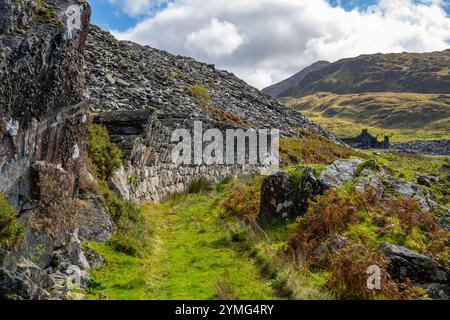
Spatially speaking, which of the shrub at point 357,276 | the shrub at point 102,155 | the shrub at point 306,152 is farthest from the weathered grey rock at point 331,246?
the shrub at point 306,152

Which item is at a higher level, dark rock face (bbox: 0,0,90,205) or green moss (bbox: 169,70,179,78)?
green moss (bbox: 169,70,179,78)

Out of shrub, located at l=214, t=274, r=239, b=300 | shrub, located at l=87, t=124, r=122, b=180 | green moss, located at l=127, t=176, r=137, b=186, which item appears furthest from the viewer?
green moss, located at l=127, t=176, r=137, b=186

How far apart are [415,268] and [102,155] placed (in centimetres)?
879

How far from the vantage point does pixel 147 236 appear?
37.6ft

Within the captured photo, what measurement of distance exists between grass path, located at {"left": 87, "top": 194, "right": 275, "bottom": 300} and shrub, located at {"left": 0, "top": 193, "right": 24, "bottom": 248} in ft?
5.11

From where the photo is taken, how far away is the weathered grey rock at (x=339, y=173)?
1218 centimetres

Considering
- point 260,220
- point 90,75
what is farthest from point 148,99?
point 260,220

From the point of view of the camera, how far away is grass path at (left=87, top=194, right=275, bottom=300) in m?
7.47

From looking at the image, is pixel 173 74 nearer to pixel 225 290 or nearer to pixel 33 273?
pixel 225 290

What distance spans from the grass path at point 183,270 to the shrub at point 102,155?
2105mm

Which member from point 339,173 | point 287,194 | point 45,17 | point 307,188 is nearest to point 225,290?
point 45,17

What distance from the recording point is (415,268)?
8.14 meters

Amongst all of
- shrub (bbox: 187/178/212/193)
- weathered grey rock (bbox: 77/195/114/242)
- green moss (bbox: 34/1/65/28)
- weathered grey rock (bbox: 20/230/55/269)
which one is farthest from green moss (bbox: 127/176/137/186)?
green moss (bbox: 34/1/65/28)

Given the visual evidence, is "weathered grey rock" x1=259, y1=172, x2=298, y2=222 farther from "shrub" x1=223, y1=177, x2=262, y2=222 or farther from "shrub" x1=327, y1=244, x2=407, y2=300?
"shrub" x1=327, y1=244, x2=407, y2=300
